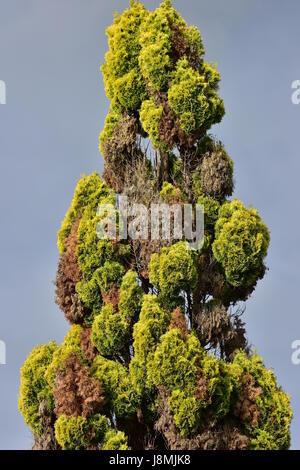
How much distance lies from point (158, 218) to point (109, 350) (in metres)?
2.89

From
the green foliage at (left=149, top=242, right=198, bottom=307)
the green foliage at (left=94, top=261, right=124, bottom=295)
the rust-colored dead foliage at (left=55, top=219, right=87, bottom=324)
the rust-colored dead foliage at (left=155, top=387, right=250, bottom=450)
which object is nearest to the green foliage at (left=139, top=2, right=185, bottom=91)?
the rust-colored dead foliage at (left=55, top=219, right=87, bottom=324)

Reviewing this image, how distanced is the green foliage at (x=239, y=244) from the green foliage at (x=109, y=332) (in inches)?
96.2

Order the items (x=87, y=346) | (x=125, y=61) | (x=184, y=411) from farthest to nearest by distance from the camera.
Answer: (x=125, y=61), (x=87, y=346), (x=184, y=411)

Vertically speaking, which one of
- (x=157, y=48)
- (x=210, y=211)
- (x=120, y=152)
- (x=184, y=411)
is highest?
(x=157, y=48)

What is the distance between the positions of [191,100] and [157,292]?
4195 mm

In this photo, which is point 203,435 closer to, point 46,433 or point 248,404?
point 248,404

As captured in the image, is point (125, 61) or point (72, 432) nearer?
point (72, 432)

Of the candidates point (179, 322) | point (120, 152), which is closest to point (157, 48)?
point (120, 152)

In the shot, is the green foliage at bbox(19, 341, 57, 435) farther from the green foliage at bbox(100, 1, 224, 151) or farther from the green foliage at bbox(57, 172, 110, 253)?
the green foliage at bbox(100, 1, 224, 151)

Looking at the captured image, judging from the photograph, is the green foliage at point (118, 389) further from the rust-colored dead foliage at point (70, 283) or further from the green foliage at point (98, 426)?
the rust-colored dead foliage at point (70, 283)

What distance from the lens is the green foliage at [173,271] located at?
13227 mm

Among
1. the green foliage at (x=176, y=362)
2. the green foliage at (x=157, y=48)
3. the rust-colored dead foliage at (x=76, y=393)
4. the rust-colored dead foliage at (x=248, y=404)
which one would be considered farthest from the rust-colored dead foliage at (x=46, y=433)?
the green foliage at (x=157, y=48)

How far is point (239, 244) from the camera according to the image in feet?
44.8
